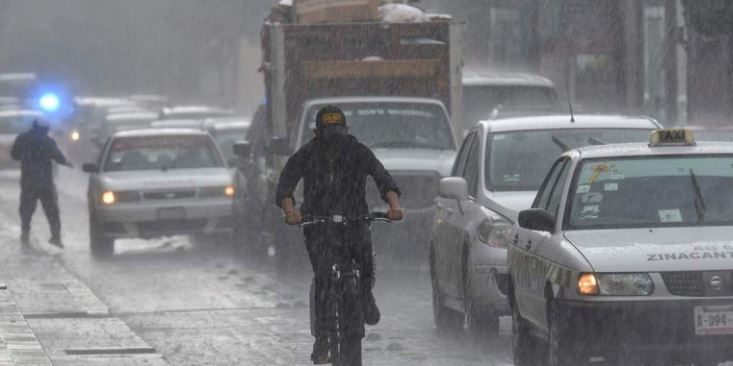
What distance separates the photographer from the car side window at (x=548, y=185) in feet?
37.0

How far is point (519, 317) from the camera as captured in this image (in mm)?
11234

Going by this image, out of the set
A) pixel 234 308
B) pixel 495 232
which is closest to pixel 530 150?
pixel 495 232

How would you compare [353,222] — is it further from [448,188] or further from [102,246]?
[102,246]

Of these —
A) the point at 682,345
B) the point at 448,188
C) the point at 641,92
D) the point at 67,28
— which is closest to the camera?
the point at 682,345

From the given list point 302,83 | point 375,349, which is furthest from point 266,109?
point 375,349

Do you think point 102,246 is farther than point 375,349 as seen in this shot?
Yes

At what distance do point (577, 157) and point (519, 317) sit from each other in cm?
106

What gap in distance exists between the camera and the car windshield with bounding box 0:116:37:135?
1829 inches

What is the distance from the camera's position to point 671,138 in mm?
10859

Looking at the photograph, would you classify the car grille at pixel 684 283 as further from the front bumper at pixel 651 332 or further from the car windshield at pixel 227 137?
the car windshield at pixel 227 137

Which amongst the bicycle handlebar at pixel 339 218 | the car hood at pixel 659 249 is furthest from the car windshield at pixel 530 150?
the car hood at pixel 659 249

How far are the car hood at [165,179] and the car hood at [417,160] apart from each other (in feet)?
11.8

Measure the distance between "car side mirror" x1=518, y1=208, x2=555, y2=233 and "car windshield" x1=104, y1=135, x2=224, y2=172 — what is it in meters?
13.7

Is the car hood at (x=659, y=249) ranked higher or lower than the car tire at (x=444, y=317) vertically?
higher
